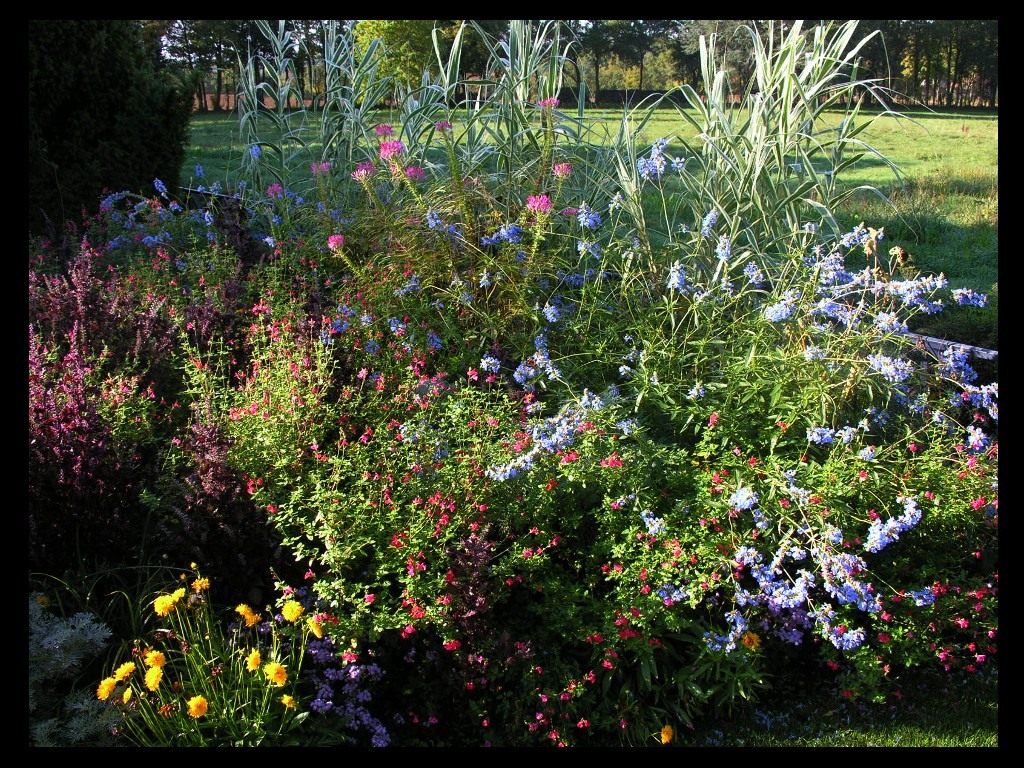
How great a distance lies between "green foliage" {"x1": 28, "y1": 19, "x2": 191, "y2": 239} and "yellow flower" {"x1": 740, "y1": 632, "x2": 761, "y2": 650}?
17.0 ft

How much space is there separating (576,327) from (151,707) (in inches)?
86.1

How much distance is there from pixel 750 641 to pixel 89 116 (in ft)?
19.9

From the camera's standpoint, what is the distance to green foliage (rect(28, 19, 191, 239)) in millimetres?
5785

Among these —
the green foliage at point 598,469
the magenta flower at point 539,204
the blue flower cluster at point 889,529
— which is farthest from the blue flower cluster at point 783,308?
the magenta flower at point 539,204

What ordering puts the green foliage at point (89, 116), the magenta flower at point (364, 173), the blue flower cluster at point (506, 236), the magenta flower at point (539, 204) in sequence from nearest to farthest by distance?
A: the blue flower cluster at point (506, 236), the magenta flower at point (539, 204), the magenta flower at point (364, 173), the green foliage at point (89, 116)

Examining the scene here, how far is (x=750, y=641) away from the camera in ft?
8.15

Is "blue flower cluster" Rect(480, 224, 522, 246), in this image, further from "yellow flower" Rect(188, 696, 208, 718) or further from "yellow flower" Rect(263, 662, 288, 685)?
"yellow flower" Rect(188, 696, 208, 718)

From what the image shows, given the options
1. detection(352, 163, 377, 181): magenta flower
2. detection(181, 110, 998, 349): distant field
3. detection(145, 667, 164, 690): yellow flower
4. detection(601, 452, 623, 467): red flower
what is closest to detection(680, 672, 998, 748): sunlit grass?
detection(601, 452, 623, 467): red flower

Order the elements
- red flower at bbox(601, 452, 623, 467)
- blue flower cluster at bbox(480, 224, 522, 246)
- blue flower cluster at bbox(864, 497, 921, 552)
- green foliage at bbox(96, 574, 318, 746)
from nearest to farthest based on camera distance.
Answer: green foliage at bbox(96, 574, 318, 746) < blue flower cluster at bbox(864, 497, 921, 552) < red flower at bbox(601, 452, 623, 467) < blue flower cluster at bbox(480, 224, 522, 246)

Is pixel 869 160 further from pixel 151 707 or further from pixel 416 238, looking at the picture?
pixel 151 707

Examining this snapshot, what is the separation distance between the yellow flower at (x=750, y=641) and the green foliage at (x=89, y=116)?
5.19 m

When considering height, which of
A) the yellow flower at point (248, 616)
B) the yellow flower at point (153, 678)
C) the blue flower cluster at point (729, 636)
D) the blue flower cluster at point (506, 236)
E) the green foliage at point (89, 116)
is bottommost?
the blue flower cluster at point (729, 636)

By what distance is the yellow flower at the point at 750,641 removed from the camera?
96.7 inches

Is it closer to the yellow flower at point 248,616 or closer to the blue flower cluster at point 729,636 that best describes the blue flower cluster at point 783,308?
the blue flower cluster at point 729,636
